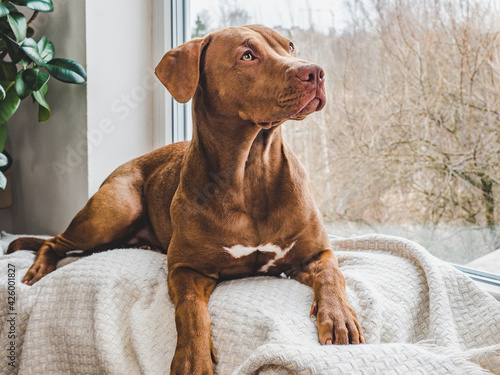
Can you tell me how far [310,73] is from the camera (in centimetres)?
Answer: 119

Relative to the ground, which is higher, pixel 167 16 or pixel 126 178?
pixel 167 16

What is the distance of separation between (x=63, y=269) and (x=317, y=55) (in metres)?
1.33

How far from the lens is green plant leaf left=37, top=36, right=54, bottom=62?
2.11 metres

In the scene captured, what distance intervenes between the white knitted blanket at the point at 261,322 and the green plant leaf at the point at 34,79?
0.81 m

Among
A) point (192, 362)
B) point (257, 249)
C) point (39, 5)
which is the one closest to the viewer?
point (192, 362)

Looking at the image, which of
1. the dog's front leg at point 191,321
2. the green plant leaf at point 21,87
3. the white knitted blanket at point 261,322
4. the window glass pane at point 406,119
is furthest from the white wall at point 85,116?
the dog's front leg at point 191,321

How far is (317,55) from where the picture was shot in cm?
213

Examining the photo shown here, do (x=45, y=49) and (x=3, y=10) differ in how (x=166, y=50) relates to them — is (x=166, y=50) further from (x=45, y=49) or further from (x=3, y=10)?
(x=3, y=10)

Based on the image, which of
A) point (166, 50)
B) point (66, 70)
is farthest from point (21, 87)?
point (166, 50)

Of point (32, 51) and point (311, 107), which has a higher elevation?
point (32, 51)

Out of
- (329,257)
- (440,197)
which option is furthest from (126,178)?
(440,197)

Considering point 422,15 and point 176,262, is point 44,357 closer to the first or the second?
point 176,262

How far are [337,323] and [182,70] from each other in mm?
797

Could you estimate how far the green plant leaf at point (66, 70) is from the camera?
2061 millimetres
